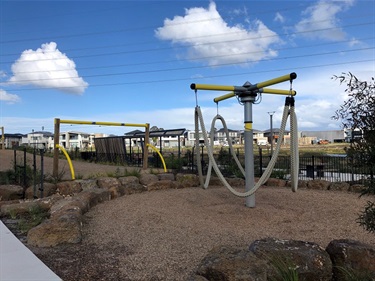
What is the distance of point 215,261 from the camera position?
3.15m

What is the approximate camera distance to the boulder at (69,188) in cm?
835

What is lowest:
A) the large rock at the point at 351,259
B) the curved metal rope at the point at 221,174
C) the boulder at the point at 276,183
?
the large rock at the point at 351,259

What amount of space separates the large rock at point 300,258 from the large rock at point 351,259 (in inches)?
4.9

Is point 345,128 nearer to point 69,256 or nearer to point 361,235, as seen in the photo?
point 361,235

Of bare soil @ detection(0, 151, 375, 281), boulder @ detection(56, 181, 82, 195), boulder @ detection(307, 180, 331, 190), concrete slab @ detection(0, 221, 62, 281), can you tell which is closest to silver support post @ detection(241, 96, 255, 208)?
bare soil @ detection(0, 151, 375, 281)

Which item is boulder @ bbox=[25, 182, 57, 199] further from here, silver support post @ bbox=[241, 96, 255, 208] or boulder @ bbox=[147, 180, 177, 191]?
silver support post @ bbox=[241, 96, 255, 208]

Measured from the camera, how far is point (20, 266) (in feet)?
11.8

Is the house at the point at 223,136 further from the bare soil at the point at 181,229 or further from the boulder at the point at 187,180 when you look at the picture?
the bare soil at the point at 181,229

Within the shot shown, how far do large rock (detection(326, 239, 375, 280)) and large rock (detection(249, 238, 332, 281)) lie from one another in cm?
13

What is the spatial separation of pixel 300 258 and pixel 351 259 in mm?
525

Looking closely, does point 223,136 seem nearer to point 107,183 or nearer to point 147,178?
point 147,178

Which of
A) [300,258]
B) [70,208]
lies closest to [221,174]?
[70,208]

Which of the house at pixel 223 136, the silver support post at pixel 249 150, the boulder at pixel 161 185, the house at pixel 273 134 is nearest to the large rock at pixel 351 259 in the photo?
the house at pixel 273 134

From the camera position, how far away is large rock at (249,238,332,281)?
3.23 meters
